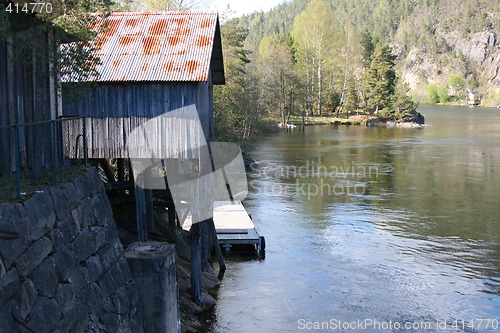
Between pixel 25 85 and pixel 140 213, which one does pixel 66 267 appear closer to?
pixel 25 85

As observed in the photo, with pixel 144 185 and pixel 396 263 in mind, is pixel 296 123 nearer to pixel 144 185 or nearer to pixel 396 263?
pixel 396 263

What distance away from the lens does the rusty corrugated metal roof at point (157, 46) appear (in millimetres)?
13852

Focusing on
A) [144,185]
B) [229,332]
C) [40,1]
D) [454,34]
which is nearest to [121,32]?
[144,185]

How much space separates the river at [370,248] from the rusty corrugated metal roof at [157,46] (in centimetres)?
638

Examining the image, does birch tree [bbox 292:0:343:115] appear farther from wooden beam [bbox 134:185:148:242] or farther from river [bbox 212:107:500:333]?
wooden beam [bbox 134:185:148:242]

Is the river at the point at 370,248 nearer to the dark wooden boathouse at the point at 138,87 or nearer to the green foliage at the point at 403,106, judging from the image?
the dark wooden boathouse at the point at 138,87

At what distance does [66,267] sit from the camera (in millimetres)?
7043

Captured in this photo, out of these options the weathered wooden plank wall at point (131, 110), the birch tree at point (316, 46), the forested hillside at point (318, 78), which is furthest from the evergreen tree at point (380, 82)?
the weathered wooden plank wall at point (131, 110)

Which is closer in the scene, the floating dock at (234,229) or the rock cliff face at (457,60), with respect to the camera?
the floating dock at (234,229)

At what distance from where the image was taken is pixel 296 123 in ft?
234

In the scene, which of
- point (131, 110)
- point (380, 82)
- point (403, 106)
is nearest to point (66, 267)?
point (131, 110)

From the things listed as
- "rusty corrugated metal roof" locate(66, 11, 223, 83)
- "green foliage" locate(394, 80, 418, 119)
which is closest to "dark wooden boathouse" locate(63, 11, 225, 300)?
"rusty corrugated metal roof" locate(66, 11, 223, 83)

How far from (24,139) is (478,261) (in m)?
16.2

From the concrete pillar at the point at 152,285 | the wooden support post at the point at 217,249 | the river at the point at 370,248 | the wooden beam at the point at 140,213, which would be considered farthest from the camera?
the wooden support post at the point at 217,249
